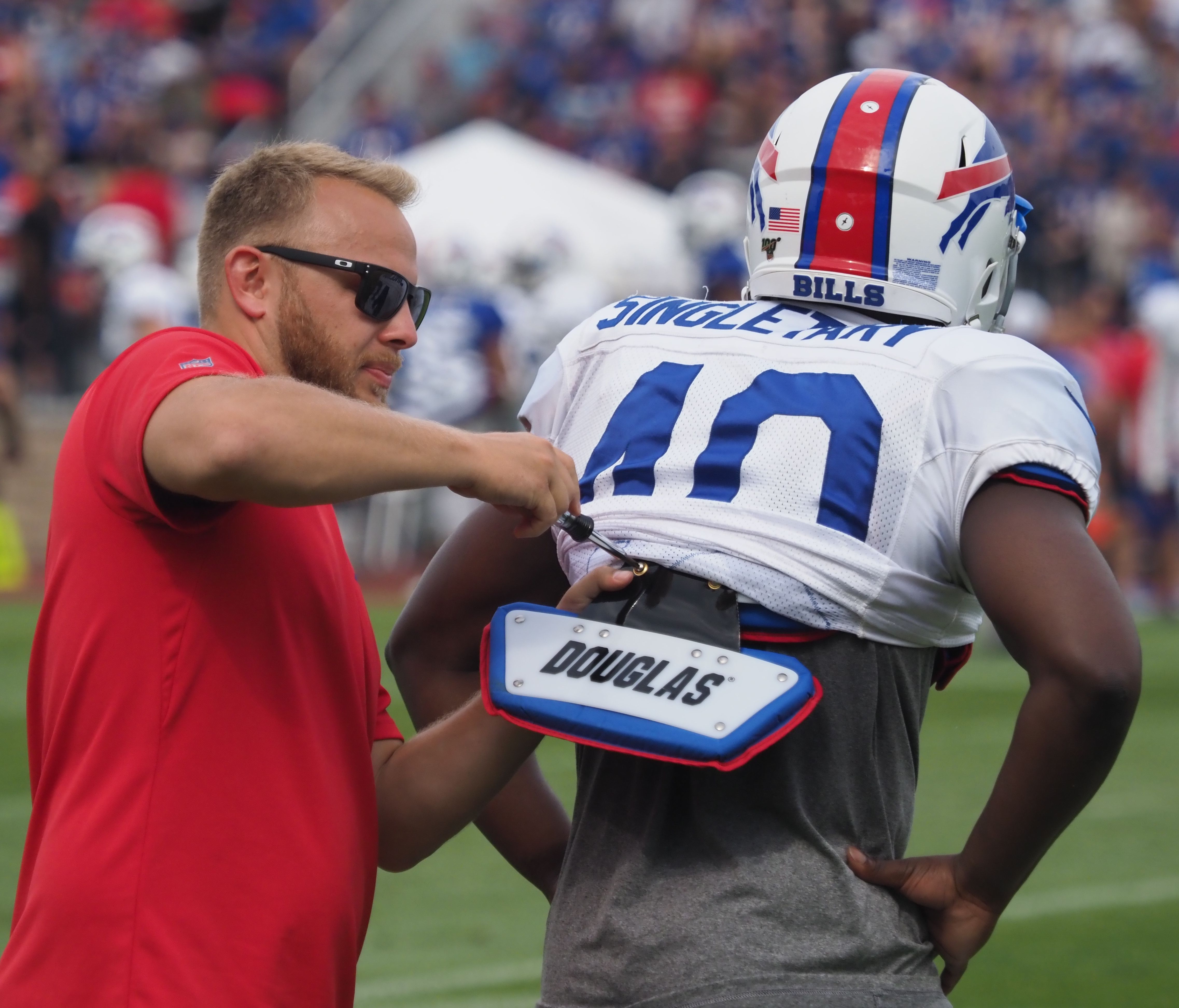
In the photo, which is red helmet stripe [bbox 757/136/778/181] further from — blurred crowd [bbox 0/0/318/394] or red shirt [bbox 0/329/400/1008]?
blurred crowd [bbox 0/0/318/394]

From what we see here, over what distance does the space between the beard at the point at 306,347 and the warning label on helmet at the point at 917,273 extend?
0.78 m

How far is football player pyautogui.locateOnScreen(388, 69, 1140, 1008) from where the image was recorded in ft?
6.52

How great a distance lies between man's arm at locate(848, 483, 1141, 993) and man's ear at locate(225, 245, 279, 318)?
1.07m

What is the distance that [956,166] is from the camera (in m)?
2.33

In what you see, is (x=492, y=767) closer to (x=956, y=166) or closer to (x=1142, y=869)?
(x=956, y=166)

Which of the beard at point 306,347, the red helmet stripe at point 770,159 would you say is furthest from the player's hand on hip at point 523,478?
the red helmet stripe at point 770,159

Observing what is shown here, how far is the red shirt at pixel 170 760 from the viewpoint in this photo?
2.16m

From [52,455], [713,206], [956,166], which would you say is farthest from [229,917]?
[52,455]

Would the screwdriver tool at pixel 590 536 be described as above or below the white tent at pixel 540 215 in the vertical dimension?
above

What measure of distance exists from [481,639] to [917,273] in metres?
0.79

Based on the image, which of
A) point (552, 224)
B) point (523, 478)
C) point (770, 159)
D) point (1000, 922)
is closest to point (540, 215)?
point (552, 224)

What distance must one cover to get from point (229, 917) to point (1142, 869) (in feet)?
→ 15.9

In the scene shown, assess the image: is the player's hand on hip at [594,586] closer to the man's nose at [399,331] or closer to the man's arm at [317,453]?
the man's arm at [317,453]

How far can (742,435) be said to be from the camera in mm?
2111
